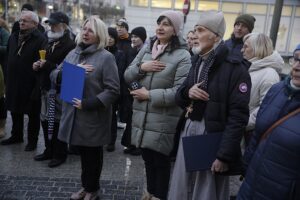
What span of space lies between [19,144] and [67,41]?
195cm

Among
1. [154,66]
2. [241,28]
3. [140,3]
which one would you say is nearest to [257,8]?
[140,3]

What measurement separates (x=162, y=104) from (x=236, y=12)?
2167 centimetres

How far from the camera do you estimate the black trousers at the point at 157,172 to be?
11.7ft

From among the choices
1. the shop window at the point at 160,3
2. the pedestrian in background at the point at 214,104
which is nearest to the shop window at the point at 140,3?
the shop window at the point at 160,3

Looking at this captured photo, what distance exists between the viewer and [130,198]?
395cm

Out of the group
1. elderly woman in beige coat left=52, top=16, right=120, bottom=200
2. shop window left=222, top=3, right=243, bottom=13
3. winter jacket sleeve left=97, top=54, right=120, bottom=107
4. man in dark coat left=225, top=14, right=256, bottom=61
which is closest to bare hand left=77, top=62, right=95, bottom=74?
elderly woman in beige coat left=52, top=16, right=120, bottom=200

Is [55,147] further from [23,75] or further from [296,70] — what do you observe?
[296,70]

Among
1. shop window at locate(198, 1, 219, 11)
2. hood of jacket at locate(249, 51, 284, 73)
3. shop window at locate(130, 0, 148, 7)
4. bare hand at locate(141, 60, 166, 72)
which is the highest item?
shop window at locate(198, 1, 219, 11)

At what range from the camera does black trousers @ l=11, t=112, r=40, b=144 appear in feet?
17.0

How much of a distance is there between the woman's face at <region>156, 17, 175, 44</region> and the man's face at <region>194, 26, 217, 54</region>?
22.8 inches

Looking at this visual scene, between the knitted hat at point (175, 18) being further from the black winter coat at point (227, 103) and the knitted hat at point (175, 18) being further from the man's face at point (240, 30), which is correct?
the man's face at point (240, 30)

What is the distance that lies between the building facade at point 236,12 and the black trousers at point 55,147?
18887mm

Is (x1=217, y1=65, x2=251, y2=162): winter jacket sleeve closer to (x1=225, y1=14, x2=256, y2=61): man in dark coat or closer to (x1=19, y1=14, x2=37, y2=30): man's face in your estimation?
(x1=225, y1=14, x2=256, y2=61): man in dark coat

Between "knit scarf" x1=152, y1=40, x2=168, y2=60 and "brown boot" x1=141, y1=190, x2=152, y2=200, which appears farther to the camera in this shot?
"brown boot" x1=141, y1=190, x2=152, y2=200
